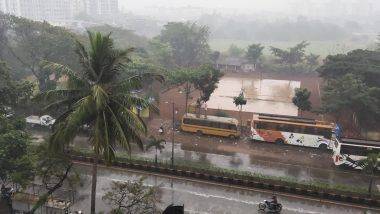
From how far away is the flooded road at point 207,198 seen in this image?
27.7 metres

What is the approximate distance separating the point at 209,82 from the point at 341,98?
15.6 metres

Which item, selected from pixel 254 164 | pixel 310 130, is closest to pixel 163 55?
pixel 310 130

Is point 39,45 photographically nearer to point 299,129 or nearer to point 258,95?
point 258,95

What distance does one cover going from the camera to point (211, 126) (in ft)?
140

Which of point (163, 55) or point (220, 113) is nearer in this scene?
Answer: point (220, 113)

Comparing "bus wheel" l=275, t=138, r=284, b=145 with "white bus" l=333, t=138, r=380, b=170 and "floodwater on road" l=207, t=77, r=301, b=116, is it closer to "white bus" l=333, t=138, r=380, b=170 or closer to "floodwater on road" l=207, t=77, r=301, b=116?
"white bus" l=333, t=138, r=380, b=170

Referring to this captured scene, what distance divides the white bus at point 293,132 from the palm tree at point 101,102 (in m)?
22.8

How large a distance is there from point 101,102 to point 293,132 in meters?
26.5

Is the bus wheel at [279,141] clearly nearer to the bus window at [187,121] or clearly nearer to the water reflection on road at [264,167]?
the water reflection on road at [264,167]

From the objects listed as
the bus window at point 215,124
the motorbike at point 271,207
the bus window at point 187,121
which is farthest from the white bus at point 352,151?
the bus window at point 187,121

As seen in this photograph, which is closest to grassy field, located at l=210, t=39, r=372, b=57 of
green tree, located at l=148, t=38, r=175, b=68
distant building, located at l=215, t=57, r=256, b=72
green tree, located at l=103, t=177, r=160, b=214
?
distant building, located at l=215, t=57, r=256, b=72

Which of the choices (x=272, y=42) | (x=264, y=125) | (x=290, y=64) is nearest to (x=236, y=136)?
(x=264, y=125)

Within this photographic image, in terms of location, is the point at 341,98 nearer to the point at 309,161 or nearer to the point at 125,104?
the point at 309,161

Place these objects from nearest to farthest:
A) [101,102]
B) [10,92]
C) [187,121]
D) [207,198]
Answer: [101,102], [207,198], [10,92], [187,121]
